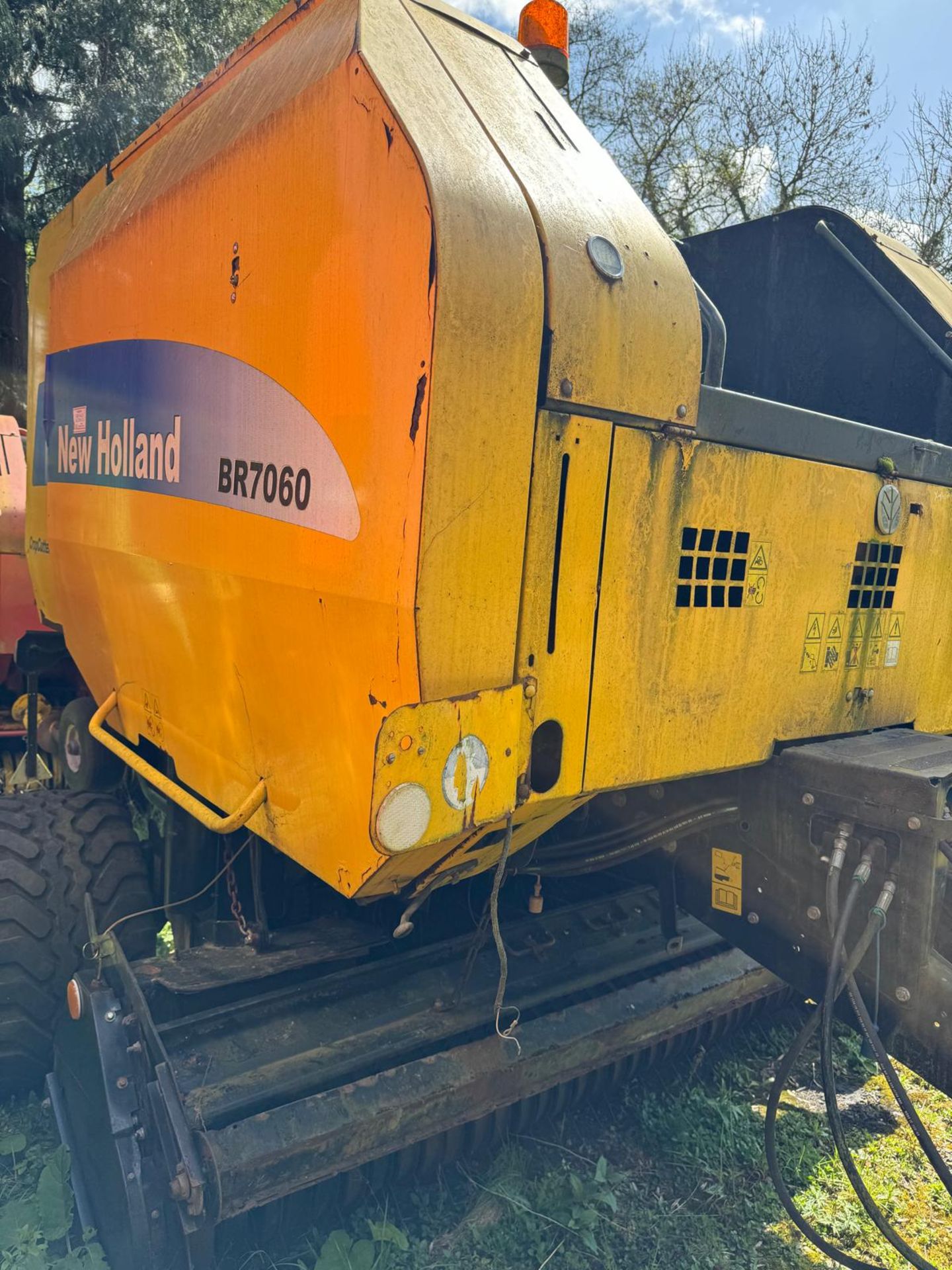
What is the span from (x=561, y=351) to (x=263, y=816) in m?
Result: 1.13

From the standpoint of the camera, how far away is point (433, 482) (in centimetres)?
151

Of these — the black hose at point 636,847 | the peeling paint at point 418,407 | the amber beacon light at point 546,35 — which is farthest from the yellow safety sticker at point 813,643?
the amber beacon light at point 546,35

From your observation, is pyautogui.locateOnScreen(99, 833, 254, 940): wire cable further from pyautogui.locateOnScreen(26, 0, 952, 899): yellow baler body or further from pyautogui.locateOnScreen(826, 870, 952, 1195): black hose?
pyautogui.locateOnScreen(826, 870, 952, 1195): black hose

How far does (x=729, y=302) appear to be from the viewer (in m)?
3.33

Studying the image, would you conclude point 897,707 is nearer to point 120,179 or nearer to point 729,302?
point 729,302

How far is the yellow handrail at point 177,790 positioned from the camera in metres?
2.00

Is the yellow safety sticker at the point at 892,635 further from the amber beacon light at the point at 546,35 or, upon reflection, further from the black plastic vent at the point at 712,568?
the amber beacon light at the point at 546,35

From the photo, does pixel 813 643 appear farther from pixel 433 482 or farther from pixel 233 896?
pixel 233 896

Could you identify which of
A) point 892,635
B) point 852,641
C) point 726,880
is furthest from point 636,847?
point 892,635

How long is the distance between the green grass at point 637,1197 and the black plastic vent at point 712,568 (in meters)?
1.57

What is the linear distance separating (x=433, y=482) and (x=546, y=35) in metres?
1.32

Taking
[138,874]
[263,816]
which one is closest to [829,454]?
[263,816]

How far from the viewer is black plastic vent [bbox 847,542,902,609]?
7.88 feet

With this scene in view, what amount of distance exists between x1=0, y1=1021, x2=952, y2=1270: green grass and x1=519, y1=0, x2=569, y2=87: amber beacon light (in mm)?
2680
